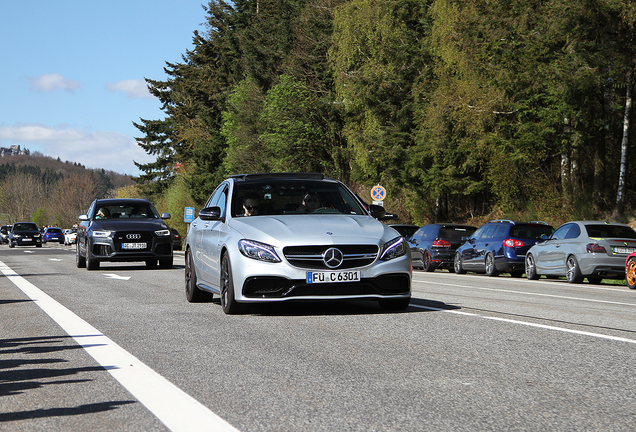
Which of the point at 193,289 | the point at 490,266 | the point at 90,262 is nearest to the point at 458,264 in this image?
the point at 490,266

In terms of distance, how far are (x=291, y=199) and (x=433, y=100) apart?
98.7ft

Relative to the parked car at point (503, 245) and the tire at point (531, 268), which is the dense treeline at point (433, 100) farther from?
the tire at point (531, 268)

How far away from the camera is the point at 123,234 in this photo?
69.4ft

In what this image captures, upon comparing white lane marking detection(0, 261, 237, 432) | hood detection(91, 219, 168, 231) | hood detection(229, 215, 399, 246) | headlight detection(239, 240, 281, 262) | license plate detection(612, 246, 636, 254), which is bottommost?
white lane marking detection(0, 261, 237, 432)

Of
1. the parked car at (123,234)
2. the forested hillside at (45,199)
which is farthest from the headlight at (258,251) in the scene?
the forested hillside at (45,199)

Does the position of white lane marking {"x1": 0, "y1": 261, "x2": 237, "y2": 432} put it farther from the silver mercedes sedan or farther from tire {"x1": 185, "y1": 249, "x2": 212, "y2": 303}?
tire {"x1": 185, "y1": 249, "x2": 212, "y2": 303}

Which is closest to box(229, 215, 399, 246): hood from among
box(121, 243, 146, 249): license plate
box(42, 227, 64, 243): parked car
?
box(121, 243, 146, 249): license plate

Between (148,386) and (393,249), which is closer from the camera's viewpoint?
(148,386)

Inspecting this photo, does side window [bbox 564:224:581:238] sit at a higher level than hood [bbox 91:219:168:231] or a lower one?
lower

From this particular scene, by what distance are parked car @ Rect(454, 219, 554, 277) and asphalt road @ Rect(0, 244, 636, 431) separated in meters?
12.1

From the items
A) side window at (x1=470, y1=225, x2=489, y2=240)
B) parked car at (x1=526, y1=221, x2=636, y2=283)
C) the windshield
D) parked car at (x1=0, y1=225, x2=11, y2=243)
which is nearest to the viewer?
the windshield

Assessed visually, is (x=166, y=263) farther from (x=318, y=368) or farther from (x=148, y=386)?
(x=148, y=386)

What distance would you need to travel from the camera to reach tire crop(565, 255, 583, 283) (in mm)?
19547

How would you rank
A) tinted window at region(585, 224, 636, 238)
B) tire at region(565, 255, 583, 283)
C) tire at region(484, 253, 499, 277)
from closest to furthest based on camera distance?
tinted window at region(585, 224, 636, 238) → tire at region(565, 255, 583, 283) → tire at region(484, 253, 499, 277)
